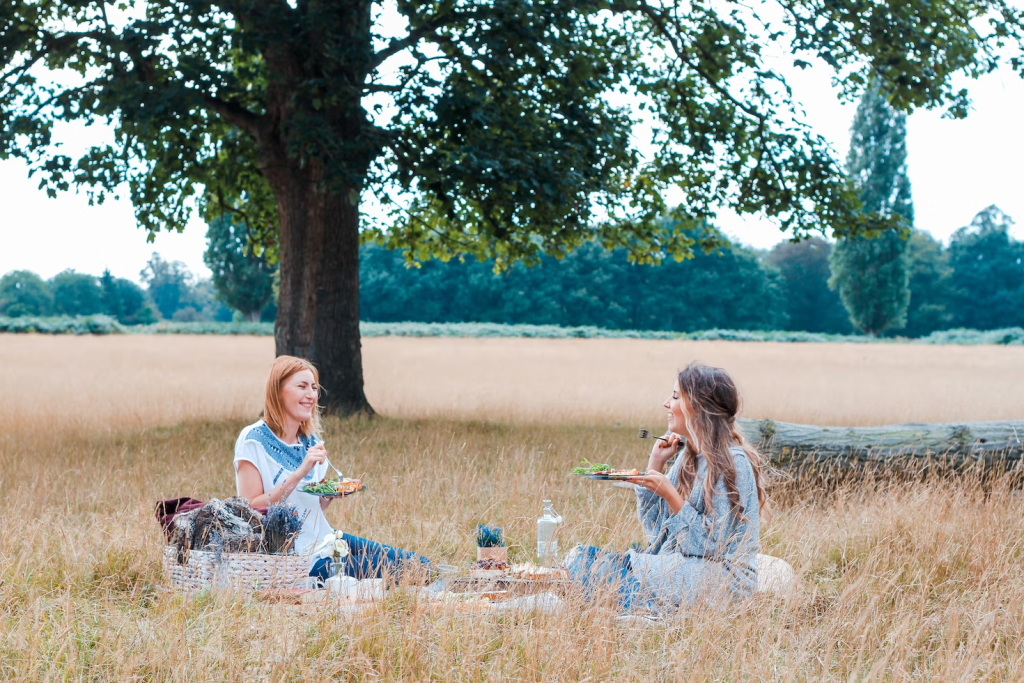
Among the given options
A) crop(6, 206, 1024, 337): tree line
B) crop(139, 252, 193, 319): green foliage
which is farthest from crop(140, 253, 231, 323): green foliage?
crop(6, 206, 1024, 337): tree line

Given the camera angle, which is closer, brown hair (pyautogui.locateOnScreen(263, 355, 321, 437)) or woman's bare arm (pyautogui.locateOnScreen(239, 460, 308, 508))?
woman's bare arm (pyautogui.locateOnScreen(239, 460, 308, 508))

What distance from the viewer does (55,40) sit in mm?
12594

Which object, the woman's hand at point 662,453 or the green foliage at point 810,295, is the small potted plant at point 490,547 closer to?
the woman's hand at point 662,453

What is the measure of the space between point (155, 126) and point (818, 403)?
1466 centimetres

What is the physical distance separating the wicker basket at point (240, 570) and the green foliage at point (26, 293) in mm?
86335

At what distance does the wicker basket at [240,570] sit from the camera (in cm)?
496

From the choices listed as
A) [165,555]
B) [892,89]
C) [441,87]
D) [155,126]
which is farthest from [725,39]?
[165,555]

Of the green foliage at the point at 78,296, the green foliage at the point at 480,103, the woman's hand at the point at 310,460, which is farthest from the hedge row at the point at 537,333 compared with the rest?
the woman's hand at the point at 310,460

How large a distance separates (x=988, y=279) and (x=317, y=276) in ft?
229

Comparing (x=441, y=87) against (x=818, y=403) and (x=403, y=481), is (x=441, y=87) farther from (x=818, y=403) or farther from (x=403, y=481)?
(x=818, y=403)

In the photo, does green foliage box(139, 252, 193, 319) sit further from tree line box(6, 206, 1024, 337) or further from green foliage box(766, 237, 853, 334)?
green foliage box(766, 237, 853, 334)

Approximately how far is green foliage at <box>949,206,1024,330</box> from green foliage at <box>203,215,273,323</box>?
1873 inches

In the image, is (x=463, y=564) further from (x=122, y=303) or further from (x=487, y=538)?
(x=122, y=303)

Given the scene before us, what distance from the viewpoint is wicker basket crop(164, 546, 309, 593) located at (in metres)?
4.96
